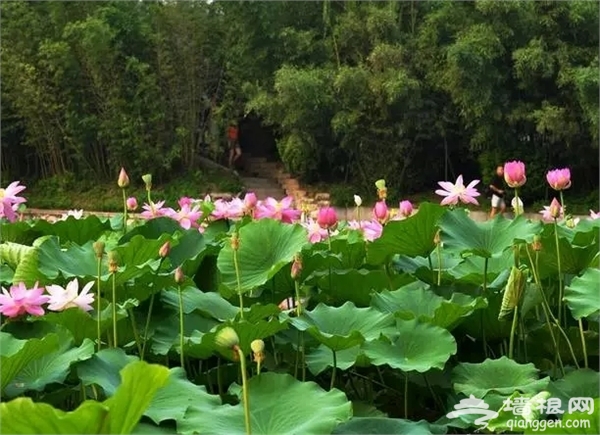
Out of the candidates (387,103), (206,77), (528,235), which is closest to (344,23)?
(387,103)

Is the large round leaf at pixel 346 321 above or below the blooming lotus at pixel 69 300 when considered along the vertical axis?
below

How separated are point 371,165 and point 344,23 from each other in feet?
5.36

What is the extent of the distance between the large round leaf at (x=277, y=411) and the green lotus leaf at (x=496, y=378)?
0.11m

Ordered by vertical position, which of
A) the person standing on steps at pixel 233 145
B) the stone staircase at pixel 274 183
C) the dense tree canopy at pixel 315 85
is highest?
the dense tree canopy at pixel 315 85

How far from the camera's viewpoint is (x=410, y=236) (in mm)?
870

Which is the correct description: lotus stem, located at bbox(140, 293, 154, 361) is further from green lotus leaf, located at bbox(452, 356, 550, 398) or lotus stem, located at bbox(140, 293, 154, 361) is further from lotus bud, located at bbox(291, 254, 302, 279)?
green lotus leaf, located at bbox(452, 356, 550, 398)

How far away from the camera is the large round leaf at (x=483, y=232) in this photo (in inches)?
35.2

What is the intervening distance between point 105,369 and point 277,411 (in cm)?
14

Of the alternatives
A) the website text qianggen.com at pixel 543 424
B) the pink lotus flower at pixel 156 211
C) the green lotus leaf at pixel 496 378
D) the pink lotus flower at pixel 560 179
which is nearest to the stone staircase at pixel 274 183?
the pink lotus flower at pixel 156 211

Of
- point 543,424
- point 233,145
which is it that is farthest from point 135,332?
point 233,145

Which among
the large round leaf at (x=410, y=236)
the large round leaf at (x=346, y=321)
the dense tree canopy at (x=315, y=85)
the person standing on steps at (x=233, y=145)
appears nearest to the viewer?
the large round leaf at (x=346, y=321)

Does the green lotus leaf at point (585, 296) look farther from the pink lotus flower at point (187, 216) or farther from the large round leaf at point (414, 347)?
the pink lotus flower at point (187, 216)

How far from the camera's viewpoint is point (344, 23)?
9531 millimetres

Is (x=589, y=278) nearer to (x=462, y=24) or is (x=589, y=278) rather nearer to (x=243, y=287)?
(x=243, y=287)
